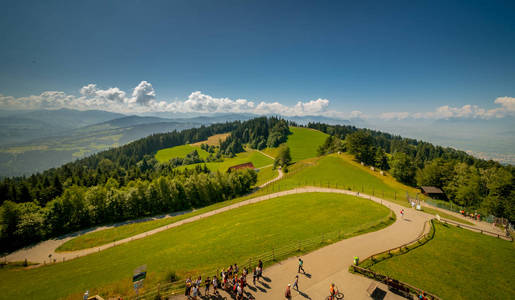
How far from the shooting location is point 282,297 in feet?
56.3

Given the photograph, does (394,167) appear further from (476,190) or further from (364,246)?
(364,246)

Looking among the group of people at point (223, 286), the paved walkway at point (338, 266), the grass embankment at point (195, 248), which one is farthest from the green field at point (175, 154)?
the group of people at point (223, 286)

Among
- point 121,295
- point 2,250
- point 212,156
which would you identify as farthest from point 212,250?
point 212,156

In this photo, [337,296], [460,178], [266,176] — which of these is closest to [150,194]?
[266,176]

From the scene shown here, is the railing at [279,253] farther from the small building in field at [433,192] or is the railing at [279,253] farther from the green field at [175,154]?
the green field at [175,154]

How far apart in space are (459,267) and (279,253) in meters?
→ 20.7

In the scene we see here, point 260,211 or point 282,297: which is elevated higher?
point 282,297

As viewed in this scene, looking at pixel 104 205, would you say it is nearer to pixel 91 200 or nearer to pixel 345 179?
pixel 91 200

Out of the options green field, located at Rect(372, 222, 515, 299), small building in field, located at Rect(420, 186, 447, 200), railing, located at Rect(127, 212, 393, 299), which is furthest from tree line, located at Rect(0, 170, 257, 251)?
small building in field, located at Rect(420, 186, 447, 200)

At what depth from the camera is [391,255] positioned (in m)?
23.6

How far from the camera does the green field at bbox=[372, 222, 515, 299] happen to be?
19.0 metres

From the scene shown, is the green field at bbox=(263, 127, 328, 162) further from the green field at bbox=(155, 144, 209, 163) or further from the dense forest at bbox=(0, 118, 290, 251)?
the dense forest at bbox=(0, 118, 290, 251)

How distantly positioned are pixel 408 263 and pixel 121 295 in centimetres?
3204

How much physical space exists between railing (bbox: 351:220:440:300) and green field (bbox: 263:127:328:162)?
95687 mm
